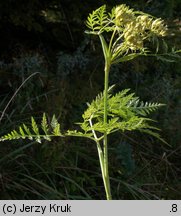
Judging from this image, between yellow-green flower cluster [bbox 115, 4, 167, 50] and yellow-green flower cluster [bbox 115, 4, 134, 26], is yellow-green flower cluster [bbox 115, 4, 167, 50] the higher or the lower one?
the lower one

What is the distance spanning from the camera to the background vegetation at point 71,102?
329cm

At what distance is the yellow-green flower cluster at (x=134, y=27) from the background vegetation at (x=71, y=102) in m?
1.30

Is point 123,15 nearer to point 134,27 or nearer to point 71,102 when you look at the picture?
point 134,27

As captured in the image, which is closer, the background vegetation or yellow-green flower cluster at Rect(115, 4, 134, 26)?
yellow-green flower cluster at Rect(115, 4, 134, 26)

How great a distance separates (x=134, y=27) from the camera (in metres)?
1.52

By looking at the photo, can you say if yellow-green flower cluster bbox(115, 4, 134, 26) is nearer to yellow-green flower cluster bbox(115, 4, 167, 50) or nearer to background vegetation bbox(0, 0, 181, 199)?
yellow-green flower cluster bbox(115, 4, 167, 50)

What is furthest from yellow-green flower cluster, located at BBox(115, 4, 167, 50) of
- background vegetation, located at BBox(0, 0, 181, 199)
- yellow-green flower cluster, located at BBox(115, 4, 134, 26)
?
background vegetation, located at BBox(0, 0, 181, 199)

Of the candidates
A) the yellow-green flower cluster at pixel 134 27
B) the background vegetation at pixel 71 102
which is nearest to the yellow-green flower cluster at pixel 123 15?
the yellow-green flower cluster at pixel 134 27

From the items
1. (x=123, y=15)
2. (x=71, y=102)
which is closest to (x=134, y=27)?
(x=123, y=15)

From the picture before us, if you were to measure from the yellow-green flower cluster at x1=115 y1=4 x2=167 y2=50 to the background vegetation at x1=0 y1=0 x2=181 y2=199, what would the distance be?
1300mm

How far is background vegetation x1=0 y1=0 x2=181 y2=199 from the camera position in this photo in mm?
3291

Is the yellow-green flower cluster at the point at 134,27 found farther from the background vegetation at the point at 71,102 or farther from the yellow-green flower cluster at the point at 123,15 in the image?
the background vegetation at the point at 71,102

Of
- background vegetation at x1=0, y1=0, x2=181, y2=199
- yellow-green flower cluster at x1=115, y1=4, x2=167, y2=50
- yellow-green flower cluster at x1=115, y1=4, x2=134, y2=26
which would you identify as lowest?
background vegetation at x1=0, y1=0, x2=181, y2=199
